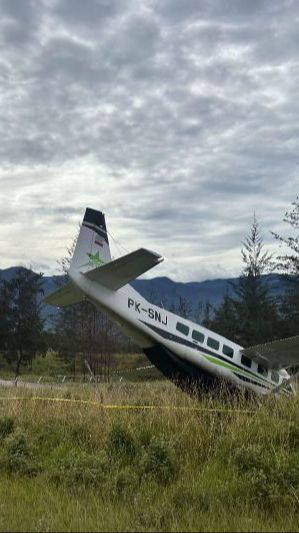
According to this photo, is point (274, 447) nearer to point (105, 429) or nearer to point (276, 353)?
point (105, 429)

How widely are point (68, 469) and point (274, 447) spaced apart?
276cm

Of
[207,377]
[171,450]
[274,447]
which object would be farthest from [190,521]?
[207,377]

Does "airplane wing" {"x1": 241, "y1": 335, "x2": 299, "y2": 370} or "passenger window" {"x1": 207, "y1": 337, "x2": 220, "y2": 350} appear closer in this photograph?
"airplane wing" {"x1": 241, "y1": 335, "x2": 299, "y2": 370}

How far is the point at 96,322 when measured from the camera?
48.9 metres

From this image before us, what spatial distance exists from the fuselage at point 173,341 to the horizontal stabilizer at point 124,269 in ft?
1.01

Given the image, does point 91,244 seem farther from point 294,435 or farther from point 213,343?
point 294,435

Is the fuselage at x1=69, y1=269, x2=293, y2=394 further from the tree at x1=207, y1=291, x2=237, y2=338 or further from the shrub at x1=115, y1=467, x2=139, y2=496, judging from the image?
the tree at x1=207, y1=291, x2=237, y2=338

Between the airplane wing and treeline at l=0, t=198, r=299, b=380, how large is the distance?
21912mm

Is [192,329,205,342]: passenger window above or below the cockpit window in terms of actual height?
above

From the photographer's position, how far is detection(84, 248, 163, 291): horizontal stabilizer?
1231 centimetres

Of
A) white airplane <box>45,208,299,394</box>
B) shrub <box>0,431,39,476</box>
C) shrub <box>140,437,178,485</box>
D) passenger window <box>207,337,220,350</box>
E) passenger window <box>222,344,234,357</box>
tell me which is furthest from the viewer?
passenger window <box>222,344,234,357</box>

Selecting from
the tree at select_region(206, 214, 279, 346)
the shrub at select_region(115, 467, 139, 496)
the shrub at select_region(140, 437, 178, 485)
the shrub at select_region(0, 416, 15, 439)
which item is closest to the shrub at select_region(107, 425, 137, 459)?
the shrub at select_region(140, 437, 178, 485)

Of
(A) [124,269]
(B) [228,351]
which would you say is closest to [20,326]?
(B) [228,351]

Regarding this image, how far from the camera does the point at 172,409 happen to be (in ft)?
32.6
